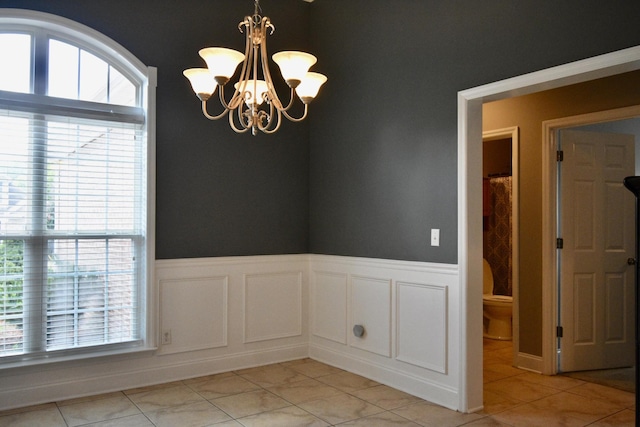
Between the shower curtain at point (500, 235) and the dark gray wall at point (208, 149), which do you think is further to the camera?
the shower curtain at point (500, 235)

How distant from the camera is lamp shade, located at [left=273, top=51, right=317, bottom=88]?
2.59 metres

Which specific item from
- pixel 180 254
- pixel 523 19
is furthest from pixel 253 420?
pixel 523 19

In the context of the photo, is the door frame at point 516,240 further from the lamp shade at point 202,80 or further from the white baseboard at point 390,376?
the lamp shade at point 202,80

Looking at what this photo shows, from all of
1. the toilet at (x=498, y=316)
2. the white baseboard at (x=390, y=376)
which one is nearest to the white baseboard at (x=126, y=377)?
the white baseboard at (x=390, y=376)

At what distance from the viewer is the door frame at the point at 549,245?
429 centimetres

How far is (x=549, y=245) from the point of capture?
4332 mm

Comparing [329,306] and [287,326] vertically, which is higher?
[329,306]

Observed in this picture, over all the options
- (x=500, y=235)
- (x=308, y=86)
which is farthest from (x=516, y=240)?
(x=308, y=86)

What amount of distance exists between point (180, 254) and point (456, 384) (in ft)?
7.09

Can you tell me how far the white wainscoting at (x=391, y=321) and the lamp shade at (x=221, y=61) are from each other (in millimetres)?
1868

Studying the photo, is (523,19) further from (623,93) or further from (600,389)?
(600,389)

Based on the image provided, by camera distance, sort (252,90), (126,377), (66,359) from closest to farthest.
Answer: (252,90), (66,359), (126,377)

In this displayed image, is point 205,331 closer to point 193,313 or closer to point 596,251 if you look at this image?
point 193,313

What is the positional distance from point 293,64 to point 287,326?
8.54 ft
